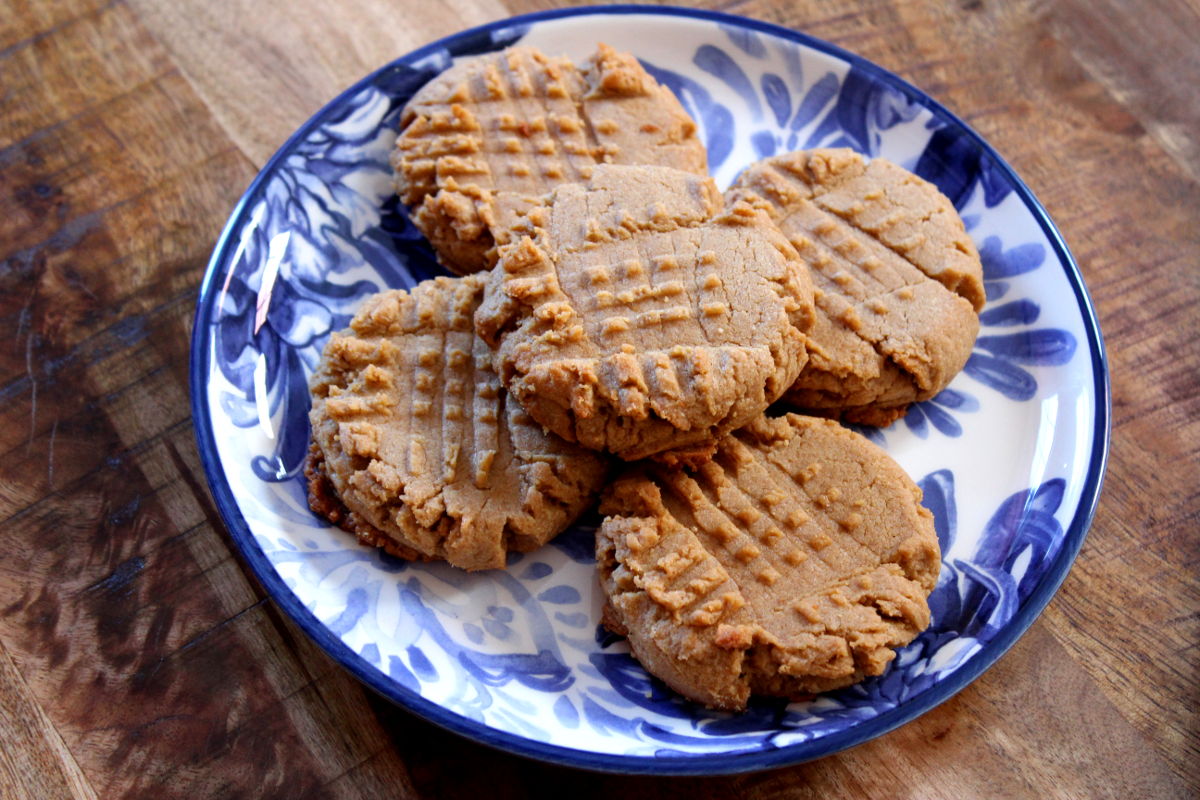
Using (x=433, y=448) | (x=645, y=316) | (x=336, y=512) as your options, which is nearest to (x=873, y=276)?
(x=645, y=316)

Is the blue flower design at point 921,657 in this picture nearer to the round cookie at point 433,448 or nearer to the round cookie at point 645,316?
the round cookie at point 433,448

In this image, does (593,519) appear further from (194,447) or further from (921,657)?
(194,447)

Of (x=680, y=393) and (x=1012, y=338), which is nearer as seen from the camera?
(x=680, y=393)

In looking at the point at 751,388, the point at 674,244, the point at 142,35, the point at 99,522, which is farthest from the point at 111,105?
the point at 751,388

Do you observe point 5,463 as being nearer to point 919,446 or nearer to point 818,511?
point 818,511

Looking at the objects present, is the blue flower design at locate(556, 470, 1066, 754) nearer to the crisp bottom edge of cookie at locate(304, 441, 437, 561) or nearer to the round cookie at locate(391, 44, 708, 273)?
the crisp bottom edge of cookie at locate(304, 441, 437, 561)

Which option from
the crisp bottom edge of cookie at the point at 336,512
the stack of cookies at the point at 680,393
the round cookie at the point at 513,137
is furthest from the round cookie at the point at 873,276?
the crisp bottom edge of cookie at the point at 336,512

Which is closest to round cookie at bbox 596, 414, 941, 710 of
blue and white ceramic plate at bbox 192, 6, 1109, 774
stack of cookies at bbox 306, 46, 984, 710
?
stack of cookies at bbox 306, 46, 984, 710

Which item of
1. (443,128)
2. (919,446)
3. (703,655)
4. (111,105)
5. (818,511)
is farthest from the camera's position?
(111,105)
